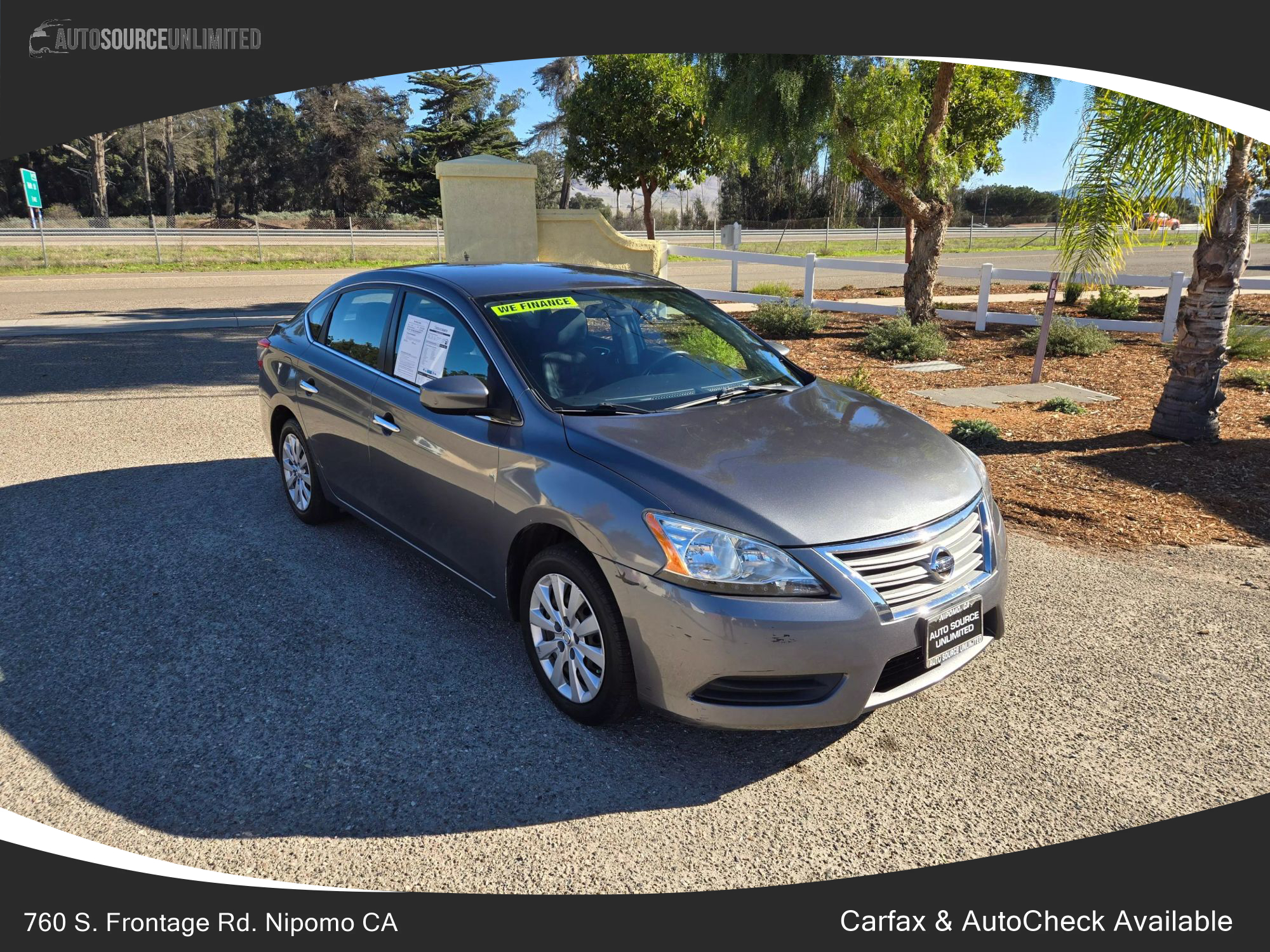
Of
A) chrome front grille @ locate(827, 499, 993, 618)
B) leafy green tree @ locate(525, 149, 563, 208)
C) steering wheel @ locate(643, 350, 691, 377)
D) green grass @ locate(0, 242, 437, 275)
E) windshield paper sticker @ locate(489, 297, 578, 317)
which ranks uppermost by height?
leafy green tree @ locate(525, 149, 563, 208)

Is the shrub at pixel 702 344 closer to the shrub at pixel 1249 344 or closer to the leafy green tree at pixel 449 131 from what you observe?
the shrub at pixel 1249 344

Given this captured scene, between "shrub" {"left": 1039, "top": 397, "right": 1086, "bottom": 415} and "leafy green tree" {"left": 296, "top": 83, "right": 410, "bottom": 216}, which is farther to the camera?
"leafy green tree" {"left": 296, "top": 83, "right": 410, "bottom": 216}

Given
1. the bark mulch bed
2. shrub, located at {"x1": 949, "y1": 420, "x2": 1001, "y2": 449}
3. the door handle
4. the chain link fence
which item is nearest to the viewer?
the door handle

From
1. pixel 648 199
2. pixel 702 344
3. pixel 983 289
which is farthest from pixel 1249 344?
pixel 648 199

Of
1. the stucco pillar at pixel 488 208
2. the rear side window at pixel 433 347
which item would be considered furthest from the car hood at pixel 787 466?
the stucco pillar at pixel 488 208

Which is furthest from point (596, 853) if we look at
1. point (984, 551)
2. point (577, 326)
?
point (577, 326)

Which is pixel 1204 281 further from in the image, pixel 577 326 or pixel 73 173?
pixel 73 173

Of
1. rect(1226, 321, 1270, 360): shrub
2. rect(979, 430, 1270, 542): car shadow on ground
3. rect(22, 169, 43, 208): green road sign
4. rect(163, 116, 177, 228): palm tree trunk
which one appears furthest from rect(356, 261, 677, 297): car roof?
rect(163, 116, 177, 228): palm tree trunk

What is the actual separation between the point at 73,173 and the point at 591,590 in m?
71.0

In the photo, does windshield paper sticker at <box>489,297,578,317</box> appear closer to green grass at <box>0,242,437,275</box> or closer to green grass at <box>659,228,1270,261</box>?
green grass at <box>0,242,437,275</box>

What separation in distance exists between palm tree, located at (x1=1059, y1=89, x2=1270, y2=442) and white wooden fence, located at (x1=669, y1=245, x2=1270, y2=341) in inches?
143

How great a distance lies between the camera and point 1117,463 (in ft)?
22.9

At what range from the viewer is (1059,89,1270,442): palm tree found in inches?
269

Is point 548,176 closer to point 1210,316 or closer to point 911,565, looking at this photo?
point 1210,316
